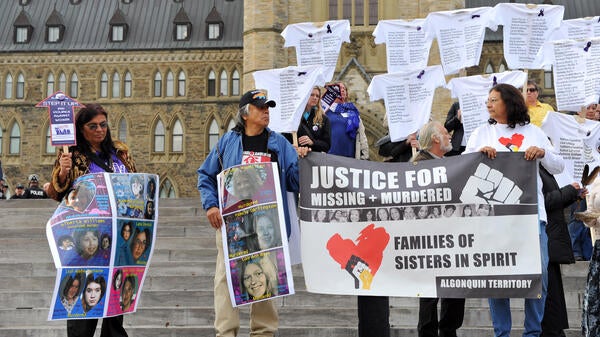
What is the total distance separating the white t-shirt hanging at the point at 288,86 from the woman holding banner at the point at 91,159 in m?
2.20

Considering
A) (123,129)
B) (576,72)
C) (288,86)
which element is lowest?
(288,86)

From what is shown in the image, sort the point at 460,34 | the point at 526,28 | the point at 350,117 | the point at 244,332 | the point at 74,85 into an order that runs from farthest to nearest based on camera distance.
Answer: the point at 74,85
the point at 460,34
the point at 526,28
the point at 350,117
the point at 244,332

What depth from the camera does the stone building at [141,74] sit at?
42.8 metres

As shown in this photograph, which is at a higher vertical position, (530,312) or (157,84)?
(157,84)

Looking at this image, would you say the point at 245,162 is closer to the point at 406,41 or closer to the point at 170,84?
the point at 406,41

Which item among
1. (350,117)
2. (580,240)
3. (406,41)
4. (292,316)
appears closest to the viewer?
(292,316)

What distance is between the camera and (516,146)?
6652mm

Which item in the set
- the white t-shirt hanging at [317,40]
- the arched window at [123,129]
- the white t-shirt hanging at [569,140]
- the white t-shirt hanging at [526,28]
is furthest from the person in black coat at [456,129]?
the arched window at [123,129]

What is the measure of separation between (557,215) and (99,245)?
145 inches

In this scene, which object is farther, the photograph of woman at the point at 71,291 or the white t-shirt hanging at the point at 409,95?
the white t-shirt hanging at the point at 409,95

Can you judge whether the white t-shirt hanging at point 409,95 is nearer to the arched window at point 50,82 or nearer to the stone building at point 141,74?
the stone building at point 141,74

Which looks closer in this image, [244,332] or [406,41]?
[244,332]

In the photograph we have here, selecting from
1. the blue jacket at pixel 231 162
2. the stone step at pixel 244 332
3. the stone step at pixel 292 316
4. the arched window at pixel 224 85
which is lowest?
the stone step at pixel 244 332

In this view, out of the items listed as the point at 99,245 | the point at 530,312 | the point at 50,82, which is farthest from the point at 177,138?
the point at 530,312
